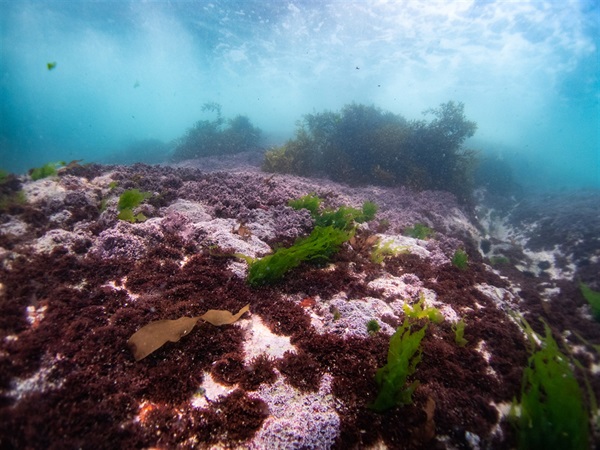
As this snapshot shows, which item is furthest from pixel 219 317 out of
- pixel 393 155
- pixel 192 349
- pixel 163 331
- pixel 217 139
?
pixel 217 139

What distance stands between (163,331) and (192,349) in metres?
0.45

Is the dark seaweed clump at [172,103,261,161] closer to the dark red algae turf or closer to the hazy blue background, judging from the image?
the hazy blue background

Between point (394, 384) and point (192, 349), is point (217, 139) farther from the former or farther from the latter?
point (394, 384)

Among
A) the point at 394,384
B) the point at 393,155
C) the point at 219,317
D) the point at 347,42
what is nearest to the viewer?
the point at 394,384

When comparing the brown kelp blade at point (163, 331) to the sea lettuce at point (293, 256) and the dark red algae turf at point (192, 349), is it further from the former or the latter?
the sea lettuce at point (293, 256)

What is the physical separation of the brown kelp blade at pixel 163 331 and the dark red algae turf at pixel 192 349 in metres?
0.10

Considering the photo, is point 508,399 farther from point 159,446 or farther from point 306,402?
point 159,446

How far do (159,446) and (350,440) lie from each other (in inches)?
78.0

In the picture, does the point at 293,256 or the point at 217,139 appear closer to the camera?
the point at 293,256

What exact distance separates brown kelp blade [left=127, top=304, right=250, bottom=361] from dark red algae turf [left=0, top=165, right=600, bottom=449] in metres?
0.10

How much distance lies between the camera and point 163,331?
354cm

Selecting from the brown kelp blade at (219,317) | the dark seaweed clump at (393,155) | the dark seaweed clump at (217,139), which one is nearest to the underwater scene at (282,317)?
the brown kelp blade at (219,317)

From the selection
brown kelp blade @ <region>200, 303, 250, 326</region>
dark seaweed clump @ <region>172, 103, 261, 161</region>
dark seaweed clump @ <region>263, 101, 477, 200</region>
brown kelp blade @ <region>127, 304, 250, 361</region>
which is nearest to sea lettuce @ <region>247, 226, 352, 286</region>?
brown kelp blade @ <region>200, 303, 250, 326</region>

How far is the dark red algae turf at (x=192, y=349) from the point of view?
2760 mm
